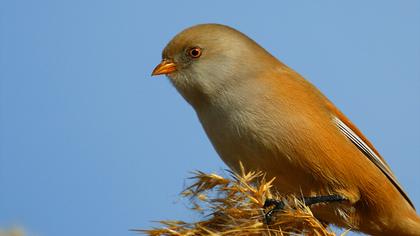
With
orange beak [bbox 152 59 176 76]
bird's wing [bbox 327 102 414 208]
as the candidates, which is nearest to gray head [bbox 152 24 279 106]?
orange beak [bbox 152 59 176 76]

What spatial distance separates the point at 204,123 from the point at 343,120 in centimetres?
111

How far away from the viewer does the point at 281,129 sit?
13.7ft

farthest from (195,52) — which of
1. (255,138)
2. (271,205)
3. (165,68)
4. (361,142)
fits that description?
(271,205)

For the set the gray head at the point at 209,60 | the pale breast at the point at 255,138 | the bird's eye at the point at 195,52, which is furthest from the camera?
the bird's eye at the point at 195,52

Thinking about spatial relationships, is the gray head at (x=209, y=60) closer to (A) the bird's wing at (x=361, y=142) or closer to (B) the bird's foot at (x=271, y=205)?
(A) the bird's wing at (x=361, y=142)

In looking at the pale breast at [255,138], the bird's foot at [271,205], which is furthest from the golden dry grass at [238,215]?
the pale breast at [255,138]

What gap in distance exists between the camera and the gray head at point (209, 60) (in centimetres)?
439

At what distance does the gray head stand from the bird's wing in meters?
0.62

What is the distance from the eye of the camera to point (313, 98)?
4.58m

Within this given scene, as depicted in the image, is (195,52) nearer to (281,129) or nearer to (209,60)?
(209,60)

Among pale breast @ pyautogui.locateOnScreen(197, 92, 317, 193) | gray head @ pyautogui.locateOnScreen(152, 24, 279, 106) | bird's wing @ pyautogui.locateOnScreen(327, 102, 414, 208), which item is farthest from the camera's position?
bird's wing @ pyautogui.locateOnScreen(327, 102, 414, 208)

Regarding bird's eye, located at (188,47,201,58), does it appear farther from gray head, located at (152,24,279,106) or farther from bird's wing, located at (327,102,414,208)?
bird's wing, located at (327,102,414,208)

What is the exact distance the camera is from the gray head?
14.4ft

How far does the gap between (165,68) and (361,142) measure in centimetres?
155
